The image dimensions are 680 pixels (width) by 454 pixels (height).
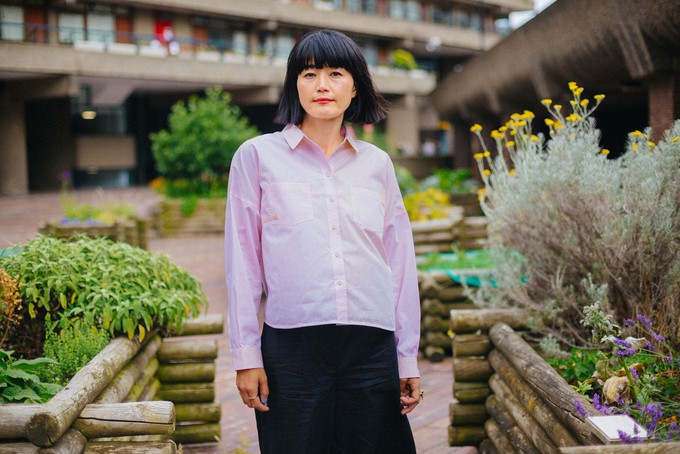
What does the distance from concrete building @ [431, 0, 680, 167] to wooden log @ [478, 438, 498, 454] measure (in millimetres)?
4356

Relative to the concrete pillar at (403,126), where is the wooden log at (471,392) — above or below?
below

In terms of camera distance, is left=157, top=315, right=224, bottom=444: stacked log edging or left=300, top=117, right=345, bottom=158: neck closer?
left=300, top=117, right=345, bottom=158: neck

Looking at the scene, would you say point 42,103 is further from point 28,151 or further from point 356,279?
point 356,279

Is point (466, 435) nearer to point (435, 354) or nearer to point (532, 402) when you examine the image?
point (532, 402)

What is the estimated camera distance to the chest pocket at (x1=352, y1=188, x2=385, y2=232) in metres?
2.62

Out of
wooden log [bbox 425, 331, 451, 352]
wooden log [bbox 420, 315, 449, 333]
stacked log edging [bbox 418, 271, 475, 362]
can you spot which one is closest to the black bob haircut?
stacked log edging [bbox 418, 271, 475, 362]

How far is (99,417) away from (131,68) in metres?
27.7

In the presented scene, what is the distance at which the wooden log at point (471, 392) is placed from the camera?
4.62 metres

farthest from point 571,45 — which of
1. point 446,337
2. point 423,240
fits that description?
point 446,337

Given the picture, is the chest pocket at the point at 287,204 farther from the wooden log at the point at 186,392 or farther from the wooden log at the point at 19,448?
the wooden log at the point at 186,392

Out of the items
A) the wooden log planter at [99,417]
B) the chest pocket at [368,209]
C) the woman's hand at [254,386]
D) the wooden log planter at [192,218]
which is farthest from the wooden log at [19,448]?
the wooden log planter at [192,218]

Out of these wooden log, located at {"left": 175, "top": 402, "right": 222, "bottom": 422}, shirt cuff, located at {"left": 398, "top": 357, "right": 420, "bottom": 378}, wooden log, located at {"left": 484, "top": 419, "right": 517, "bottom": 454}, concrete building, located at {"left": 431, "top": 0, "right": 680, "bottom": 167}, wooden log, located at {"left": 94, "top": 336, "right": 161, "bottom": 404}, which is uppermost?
concrete building, located at {"left": 431, "top": 0, "right": 680, "bottom": 167}

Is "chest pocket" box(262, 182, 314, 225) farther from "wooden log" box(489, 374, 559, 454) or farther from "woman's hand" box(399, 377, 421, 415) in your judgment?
"wooden log" box(489, 374, 559, 454)

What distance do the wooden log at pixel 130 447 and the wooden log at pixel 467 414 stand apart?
2.21 metres
